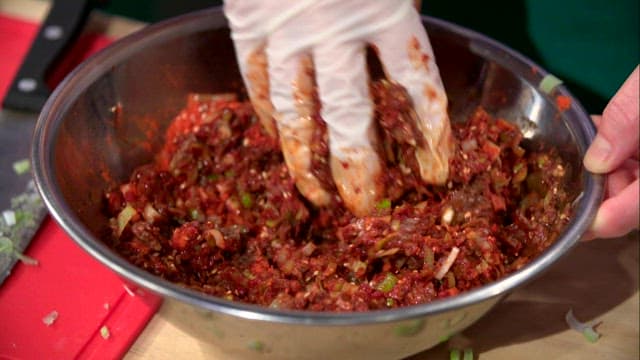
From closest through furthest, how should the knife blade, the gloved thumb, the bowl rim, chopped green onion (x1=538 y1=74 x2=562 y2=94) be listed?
the bowl rim < the gloved thumb < chopped green onion (x1=538 y1=74 x2=562 y2=94) < the knife blade

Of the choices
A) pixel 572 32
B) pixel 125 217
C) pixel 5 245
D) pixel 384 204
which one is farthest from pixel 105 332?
pixel 572 32

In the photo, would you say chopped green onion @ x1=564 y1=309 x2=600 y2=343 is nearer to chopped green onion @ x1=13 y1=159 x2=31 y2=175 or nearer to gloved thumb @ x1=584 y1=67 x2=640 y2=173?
gloved thumb @ x1=584 y1=67 x2=640 y2=173

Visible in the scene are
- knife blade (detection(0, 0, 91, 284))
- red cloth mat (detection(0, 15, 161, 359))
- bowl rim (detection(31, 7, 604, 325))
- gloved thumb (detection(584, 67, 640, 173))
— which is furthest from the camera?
knife blade (detection(0, 0, 91, 284))

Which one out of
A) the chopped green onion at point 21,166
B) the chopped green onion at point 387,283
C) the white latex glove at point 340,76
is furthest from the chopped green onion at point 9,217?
the chopped green onion at point 387,283

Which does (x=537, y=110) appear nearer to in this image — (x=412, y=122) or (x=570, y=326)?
(x=412, y=122)

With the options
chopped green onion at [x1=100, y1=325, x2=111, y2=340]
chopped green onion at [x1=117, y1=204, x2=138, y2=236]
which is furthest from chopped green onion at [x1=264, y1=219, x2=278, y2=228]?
chopped green onion at [x1=100, y1=325, x2=111, y2=340]

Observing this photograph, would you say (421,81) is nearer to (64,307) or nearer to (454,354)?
(454,354)

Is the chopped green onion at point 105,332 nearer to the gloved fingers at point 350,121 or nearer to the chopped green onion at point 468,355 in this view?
the gloved fingers at point 350,121

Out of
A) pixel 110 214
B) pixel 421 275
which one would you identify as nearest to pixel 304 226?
pixel 421 275
